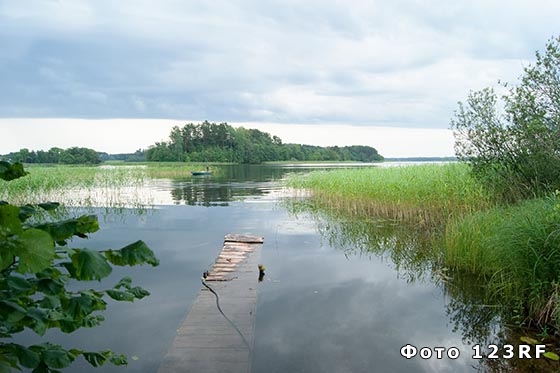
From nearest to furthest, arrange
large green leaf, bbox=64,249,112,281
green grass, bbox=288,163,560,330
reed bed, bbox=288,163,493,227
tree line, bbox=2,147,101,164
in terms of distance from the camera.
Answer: large green leaf, bbox=64,249,112,281, green grass, bbox=288,163,560,330, reed bed, bbox=288,163,493,227, tree line, bbox=2,147,101,164

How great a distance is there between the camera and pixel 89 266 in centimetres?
205

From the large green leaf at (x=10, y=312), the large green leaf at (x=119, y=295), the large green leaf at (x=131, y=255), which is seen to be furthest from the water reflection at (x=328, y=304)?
the large green leaf at (x=10, y=312)

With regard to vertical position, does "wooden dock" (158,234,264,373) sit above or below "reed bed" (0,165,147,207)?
below

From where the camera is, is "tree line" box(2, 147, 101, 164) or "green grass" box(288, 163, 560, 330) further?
"tree line" box(2, 147, 101, 164)

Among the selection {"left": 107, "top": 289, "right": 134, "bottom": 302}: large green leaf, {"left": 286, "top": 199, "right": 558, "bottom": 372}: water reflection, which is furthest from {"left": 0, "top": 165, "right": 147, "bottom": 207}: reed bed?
{"left": 107, "top": 289, "right": 134, "bottom": 302}: large green leaf

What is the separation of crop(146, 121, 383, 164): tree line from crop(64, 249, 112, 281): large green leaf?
92764 mm

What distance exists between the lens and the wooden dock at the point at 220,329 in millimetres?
4867

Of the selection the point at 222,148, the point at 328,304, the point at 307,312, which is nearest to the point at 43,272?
the point at 307,312

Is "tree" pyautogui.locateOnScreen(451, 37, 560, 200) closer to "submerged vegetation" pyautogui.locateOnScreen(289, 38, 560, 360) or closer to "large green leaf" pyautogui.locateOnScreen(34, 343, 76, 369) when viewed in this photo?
"submerged vegetation" pyautogui.locateOnScreen(289, 38, 560, 360)

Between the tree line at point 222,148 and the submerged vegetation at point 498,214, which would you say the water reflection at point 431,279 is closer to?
the submerged vegetation at point 498,214

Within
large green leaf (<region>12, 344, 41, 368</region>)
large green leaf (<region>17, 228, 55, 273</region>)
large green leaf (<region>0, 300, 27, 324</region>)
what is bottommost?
large green leaf (<region>12, 344, 41, 368</region>)

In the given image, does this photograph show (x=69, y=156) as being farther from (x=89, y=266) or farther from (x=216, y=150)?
(x=89, y=266)

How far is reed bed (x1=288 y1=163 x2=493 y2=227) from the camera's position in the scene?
43.8ft

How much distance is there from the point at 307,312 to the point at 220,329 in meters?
1.99
